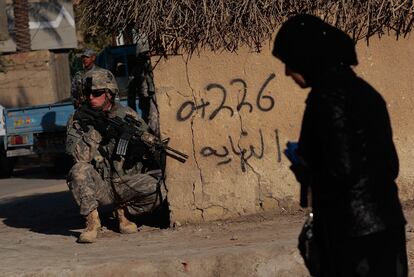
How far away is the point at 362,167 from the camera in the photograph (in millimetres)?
3188

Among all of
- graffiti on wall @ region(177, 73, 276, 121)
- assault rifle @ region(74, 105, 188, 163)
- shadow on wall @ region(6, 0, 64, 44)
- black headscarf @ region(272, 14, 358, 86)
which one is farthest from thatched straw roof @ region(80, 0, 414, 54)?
shadow on wall @ region(6, 0, 64, 44)

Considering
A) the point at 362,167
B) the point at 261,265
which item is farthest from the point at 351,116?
the point at 261,265

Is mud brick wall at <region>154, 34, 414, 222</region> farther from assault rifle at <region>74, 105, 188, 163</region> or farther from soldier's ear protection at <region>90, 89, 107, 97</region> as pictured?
soldier's ear protection at <region>90, 89, 107, 97</region>


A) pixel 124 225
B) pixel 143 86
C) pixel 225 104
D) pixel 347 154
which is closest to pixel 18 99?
pixel 143 86

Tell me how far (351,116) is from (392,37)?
13.8 ft

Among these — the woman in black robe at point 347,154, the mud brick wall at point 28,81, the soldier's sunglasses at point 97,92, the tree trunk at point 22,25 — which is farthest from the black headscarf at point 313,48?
the mud brick wall at point 28,81

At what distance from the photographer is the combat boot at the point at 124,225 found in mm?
7473

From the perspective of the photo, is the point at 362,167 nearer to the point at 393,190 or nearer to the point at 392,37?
the point at 393,190

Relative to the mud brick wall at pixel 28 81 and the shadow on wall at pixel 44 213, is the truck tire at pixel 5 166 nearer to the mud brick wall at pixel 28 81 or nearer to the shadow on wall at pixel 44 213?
the shadow on wall at pixel 44 213

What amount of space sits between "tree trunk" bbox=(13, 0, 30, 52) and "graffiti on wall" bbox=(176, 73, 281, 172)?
1608 centimetres

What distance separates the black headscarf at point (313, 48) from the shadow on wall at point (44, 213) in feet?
15.6

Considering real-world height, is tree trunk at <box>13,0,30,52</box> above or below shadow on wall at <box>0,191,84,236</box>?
above

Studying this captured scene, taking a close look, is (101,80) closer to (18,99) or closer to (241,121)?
(241,121)

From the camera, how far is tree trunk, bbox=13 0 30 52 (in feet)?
73.8
